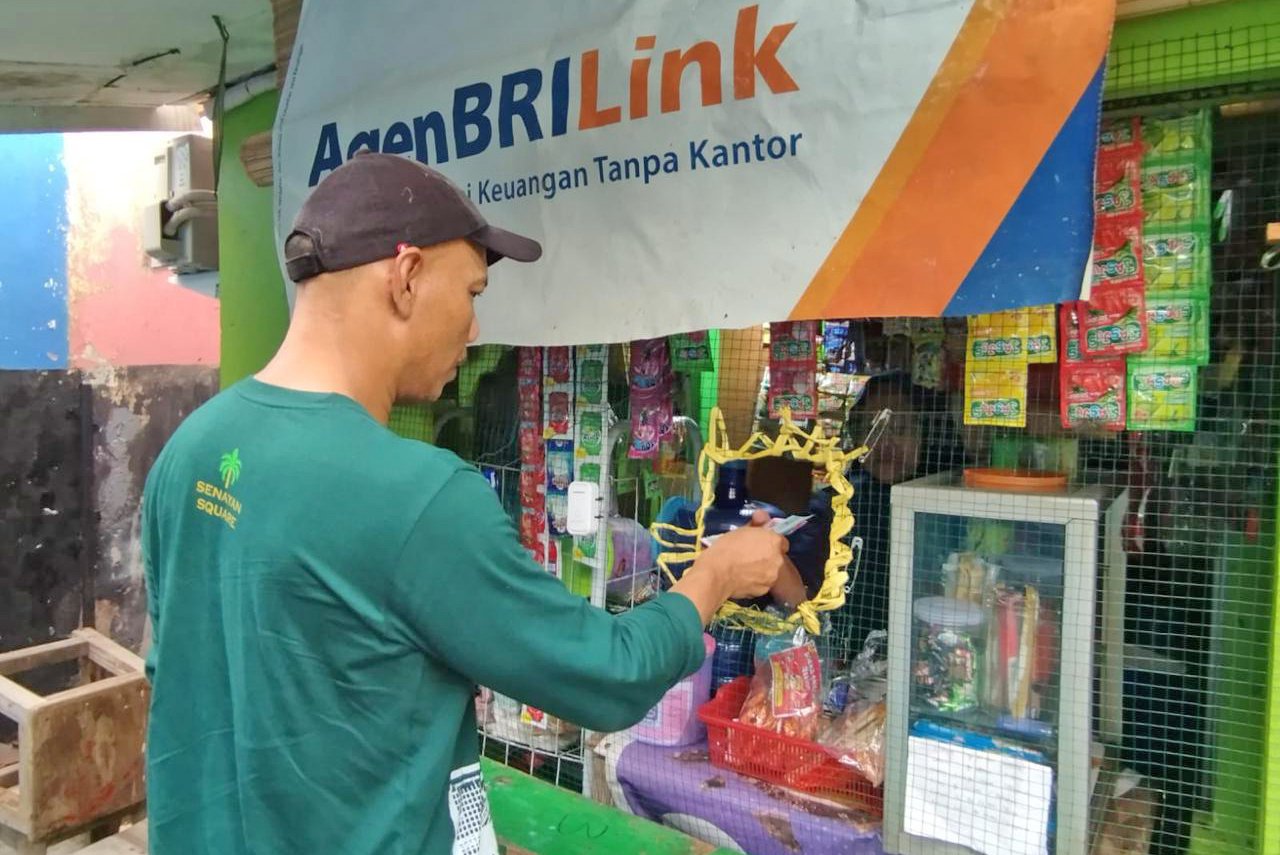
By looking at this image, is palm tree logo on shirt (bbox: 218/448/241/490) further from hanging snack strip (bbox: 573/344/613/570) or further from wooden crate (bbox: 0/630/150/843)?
wooden crate (bbox: 0/630/150/843)

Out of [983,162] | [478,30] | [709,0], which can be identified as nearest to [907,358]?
[983,162]

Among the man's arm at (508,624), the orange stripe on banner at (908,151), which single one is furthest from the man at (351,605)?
the orange stripe on banner at (908,151)

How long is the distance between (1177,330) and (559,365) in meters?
1.75

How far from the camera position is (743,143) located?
1.97m

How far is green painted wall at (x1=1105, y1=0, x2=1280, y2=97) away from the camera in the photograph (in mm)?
1682

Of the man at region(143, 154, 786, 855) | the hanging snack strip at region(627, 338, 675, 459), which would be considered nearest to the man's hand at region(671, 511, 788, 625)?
the man at region(143, 154, 786, 855)

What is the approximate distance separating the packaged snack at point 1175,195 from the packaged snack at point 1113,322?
159mm

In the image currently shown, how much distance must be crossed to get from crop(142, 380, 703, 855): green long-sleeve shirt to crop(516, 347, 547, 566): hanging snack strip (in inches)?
71.0

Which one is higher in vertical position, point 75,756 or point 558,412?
point 558,412

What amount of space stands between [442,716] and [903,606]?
136 centimetres

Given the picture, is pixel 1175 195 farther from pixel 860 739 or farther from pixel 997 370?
pixel 860 739

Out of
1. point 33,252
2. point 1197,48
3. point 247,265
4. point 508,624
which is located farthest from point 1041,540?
point 33,252

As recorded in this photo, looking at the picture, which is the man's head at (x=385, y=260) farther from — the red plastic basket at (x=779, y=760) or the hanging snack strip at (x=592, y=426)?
the red plastic basket at (x=779, y=760)

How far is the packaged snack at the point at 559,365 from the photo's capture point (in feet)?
9.42
